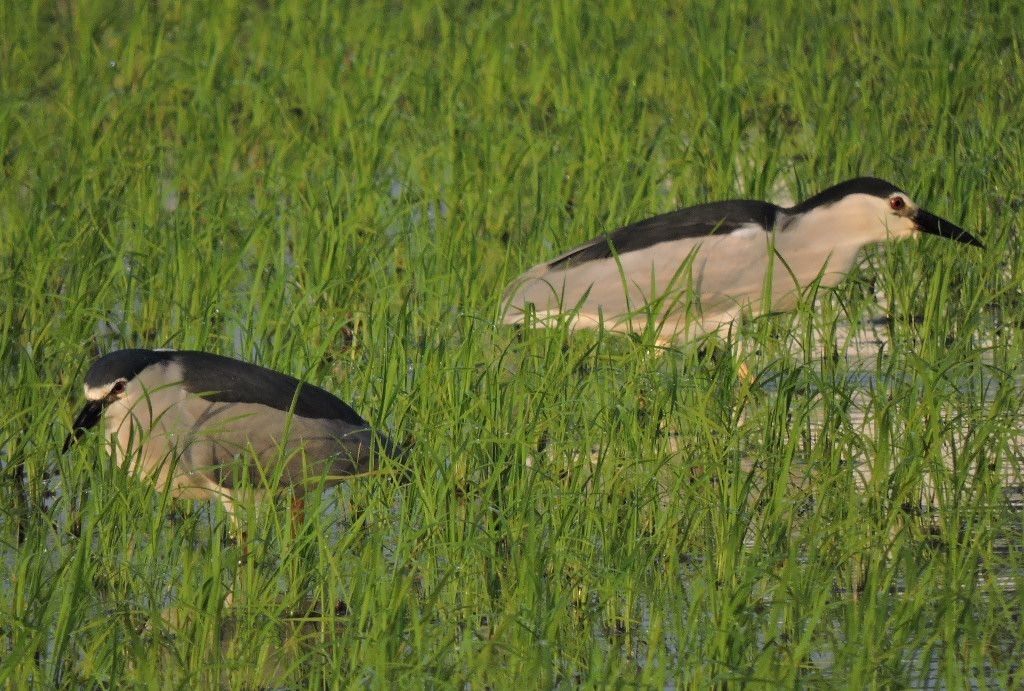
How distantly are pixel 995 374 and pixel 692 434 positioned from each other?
0.81 m

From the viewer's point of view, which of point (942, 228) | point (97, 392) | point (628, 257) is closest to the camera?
point (97, 392)

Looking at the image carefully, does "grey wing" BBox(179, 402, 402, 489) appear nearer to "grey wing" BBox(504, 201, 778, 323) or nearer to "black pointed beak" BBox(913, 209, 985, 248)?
"grey wing" BBox(504, 201, 778, 323)

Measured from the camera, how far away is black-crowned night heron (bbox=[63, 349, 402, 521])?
185 inches

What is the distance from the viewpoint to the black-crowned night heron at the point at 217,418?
4.70m

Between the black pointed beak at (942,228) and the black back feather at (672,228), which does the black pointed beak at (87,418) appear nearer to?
the black back feather at (672,228)

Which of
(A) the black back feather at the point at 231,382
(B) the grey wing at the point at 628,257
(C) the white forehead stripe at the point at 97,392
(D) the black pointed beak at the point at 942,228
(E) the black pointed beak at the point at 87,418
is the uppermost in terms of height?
(D) the black pointed beak at the point at 942,228

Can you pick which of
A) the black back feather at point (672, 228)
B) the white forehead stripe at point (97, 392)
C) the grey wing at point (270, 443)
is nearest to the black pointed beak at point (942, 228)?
the black back feather at point (672, 228)

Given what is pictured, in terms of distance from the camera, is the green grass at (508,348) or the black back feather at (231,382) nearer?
the green grass at (508,348)

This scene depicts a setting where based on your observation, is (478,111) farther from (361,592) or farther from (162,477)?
(361,592)

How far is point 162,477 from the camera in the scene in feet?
15.4

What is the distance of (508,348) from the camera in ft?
16.3

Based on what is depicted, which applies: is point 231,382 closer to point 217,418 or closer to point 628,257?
point 217,418

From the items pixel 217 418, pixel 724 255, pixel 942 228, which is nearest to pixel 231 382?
pixel 217 418

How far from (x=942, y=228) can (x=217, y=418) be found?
8.43ft
